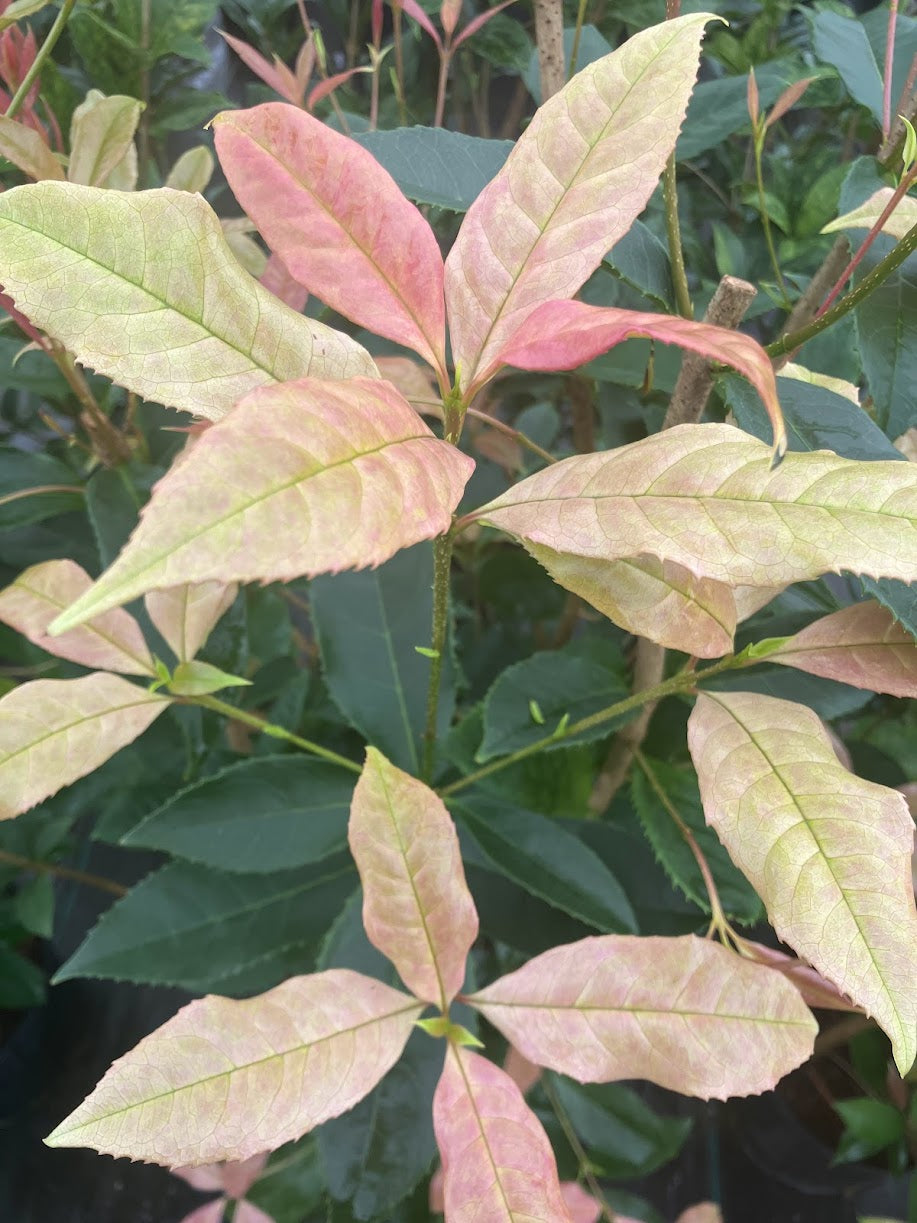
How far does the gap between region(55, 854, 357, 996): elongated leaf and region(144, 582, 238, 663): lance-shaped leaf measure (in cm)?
23

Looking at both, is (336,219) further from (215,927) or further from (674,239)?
(215,927)

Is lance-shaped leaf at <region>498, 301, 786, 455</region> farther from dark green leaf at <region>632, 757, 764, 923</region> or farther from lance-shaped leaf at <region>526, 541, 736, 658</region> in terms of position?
dark green leaf at <region>632, 757, 764, 923</region>

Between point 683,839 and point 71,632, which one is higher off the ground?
point 71,632

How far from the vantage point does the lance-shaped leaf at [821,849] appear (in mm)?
263

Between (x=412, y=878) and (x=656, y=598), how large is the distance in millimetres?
153

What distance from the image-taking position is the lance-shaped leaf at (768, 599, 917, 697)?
0.34 metres

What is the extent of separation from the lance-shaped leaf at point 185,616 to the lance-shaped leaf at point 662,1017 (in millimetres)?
229

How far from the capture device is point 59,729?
1.25ft

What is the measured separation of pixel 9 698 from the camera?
0.37 metres

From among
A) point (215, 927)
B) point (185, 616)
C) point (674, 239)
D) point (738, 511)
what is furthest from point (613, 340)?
point (215, 927)

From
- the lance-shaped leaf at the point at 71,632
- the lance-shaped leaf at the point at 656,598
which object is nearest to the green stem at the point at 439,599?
the lance-shaped leaf at the point at 656,598

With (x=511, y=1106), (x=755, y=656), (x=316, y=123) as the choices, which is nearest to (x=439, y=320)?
(x=316, y=123)

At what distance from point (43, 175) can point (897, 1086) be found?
1.05 m

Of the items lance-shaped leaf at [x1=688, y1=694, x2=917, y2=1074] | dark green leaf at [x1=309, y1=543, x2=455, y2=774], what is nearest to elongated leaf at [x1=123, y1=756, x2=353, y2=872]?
dark green leaf at [x1=309, y1=543, x2=455, y2=774]
